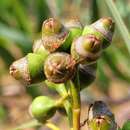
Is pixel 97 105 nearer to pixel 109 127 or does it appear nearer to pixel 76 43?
pixel 109 127

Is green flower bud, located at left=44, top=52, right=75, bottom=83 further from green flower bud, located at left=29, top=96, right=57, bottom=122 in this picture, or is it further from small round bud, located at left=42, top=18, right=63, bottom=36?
green flower bud, located at left=29, top=96, right=57, bottom=122

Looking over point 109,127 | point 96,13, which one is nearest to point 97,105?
point 109,127

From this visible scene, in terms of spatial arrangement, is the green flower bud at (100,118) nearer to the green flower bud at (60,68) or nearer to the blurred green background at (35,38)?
the green flower bud at (60,68)

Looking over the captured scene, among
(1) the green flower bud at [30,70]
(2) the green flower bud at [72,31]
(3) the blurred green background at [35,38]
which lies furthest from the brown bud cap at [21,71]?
(3) the blurred green background at [35,38]

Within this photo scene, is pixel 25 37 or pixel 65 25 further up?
pixel 25 37

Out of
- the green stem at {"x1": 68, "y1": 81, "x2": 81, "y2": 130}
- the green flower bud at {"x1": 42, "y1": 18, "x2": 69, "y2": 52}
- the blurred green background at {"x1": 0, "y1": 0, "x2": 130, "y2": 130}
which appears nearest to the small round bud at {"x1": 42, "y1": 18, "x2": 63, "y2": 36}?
the green flower bud at {"x1": 42, "y1": 18, "x2": 69, "y2": 52}

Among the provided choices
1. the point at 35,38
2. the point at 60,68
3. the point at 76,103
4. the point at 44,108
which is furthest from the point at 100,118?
the point at 35,38

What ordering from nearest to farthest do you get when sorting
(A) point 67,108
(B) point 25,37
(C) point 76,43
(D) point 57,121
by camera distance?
(C) point 76,43
(A) point 67,108
(B) point 25,37
(D) point 57,121
